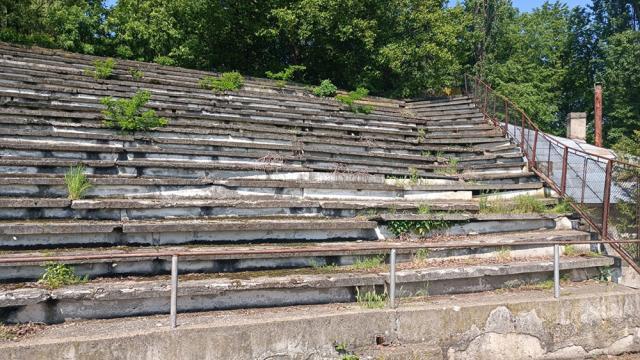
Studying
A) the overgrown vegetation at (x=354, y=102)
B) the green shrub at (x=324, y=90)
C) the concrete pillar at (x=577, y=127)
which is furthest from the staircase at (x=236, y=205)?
the concrete pillar at (x=577, y=127)

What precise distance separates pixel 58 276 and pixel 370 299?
319 cm

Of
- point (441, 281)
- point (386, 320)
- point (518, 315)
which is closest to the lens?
point (386, 320)

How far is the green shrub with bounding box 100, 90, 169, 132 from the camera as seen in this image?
316 inches

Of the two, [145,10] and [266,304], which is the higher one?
[145,10]

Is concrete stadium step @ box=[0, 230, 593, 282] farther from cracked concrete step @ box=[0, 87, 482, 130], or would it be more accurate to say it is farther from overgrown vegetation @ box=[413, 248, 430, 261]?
cracked concrete step @ box=[0, 87, 482, 130]

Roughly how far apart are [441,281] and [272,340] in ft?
7.84

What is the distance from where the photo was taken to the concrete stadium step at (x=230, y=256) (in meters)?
4.42

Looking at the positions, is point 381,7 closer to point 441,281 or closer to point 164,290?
point 441,281

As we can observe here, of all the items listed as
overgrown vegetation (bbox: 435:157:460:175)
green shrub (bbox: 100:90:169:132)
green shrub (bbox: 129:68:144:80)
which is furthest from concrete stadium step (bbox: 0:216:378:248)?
green shrub (bbox: 129:68:144:80)

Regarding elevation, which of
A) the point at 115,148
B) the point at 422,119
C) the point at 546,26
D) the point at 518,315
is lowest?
the point at 518,315

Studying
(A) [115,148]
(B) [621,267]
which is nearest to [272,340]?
(A) [115,148]

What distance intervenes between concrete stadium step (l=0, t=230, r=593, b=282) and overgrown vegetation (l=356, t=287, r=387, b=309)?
0.50 meters

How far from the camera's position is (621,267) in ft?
22.4

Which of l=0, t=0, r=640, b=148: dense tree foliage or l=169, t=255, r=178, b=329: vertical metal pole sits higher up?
l=0, t=0, r=640, b=148: dense tree foliage
